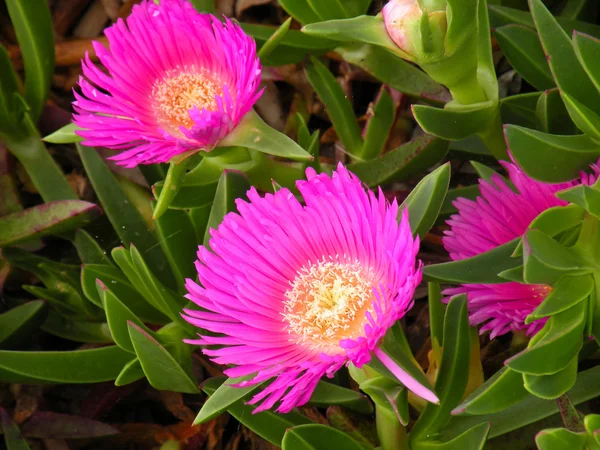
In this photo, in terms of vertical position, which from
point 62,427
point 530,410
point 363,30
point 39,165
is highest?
point 363,30

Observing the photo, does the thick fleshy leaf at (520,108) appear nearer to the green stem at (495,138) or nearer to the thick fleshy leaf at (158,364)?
the green stem at (495,138)

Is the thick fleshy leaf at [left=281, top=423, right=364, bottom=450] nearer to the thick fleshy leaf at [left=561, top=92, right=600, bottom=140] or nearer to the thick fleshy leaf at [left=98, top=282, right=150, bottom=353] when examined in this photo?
the thick fleshy leaf at [left=98, top=282, right=150, bottom=353]

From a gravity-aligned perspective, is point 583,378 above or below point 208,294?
below

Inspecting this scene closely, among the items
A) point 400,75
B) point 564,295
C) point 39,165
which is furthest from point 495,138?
point 39,165

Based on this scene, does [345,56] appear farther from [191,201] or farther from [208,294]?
[208,294]

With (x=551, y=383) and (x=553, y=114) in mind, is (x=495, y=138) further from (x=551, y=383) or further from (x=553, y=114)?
(x=551, y=383)

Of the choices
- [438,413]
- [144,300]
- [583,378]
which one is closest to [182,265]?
[144,300]

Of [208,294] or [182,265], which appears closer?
[208,294]

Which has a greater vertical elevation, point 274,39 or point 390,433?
point 274,39
